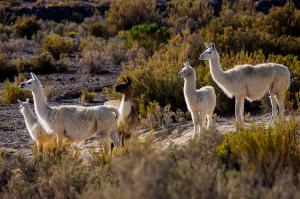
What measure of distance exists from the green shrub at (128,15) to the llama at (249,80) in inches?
867

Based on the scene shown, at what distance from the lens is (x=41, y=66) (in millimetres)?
20875

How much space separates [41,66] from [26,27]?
11467mm

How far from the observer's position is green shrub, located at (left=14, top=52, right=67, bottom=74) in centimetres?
2081

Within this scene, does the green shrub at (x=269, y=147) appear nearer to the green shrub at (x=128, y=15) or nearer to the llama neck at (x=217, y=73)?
the llama neck at (x=217, y=73)

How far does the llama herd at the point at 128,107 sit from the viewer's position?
31.6ft

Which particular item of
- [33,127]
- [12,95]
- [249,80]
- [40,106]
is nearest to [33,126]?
[33,127]

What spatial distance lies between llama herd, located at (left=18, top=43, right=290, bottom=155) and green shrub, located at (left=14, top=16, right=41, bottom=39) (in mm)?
20695

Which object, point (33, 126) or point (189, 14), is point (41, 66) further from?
point (189, 14)

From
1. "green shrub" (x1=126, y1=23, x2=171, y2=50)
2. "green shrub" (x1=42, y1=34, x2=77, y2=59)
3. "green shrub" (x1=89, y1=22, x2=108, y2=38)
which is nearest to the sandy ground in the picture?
"green shrub" (x1=42, y1=34, x2=77, y2=59)

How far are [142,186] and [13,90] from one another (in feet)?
38.7

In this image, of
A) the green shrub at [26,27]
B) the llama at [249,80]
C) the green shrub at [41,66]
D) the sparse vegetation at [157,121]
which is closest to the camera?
the sparse vegetation at [157,121]

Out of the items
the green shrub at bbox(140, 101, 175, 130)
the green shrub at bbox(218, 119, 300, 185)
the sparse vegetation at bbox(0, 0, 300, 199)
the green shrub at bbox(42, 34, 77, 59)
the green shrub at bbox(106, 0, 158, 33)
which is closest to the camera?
the sparse vegetation at bbox(0, 0, 300, 199)

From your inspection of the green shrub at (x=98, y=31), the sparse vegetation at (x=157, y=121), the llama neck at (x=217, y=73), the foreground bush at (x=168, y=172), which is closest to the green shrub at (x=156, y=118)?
the sparse vegetation at (x=157, y=121)

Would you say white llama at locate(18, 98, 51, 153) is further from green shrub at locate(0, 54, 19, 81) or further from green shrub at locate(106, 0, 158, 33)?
green shrub at locate(106, 0, 158, 33)
